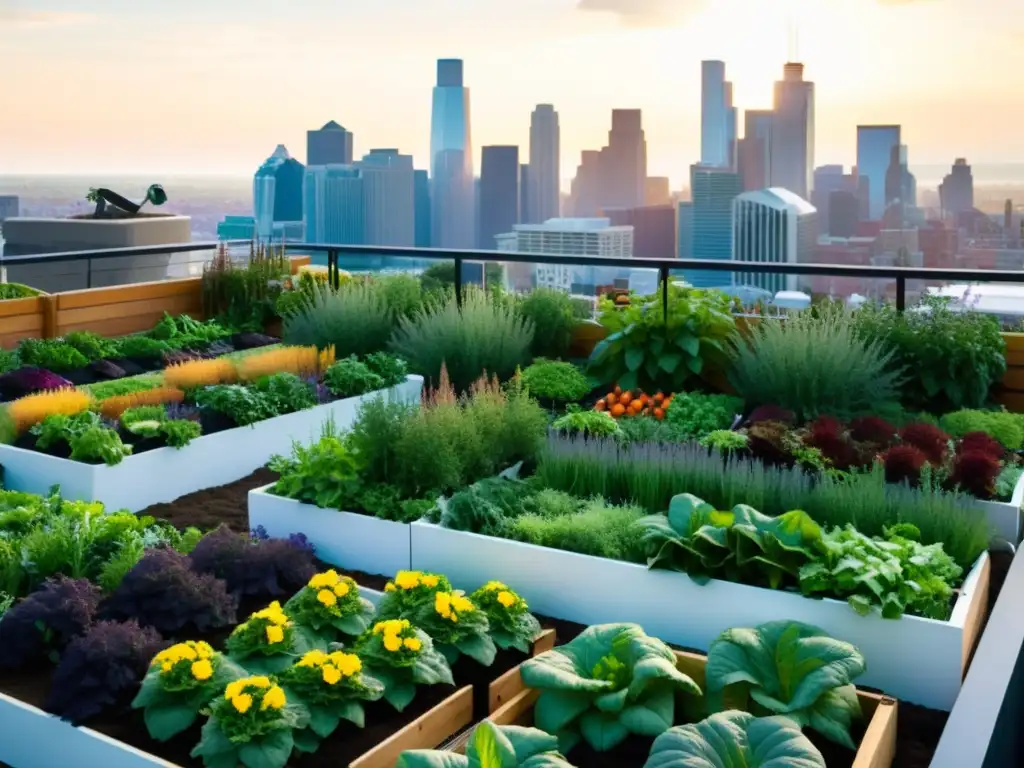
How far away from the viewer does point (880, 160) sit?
101 feet

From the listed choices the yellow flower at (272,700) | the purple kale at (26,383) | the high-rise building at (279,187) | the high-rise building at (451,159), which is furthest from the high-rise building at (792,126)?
the yellow flower at (272,700)

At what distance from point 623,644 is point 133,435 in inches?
134

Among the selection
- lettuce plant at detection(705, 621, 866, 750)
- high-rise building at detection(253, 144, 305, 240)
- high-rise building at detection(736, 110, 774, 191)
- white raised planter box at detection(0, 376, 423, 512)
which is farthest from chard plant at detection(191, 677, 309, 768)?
high-rise building at detection(736, 110, 774, 191)

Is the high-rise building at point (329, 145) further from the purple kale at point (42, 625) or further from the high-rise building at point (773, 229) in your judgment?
the purple kale at point (42, 625)

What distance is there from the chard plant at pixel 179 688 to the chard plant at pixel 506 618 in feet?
2.61

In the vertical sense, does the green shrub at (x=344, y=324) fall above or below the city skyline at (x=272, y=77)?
below

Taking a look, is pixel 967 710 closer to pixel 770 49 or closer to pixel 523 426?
pixel 523 426

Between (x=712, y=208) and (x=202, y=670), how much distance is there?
2680 centimetres

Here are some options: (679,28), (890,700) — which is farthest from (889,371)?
(679,28)

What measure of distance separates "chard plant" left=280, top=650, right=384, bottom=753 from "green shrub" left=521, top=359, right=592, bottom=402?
12.2 feet

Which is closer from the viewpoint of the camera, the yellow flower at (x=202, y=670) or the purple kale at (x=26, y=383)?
the yellow flower at (x=202, y=670)

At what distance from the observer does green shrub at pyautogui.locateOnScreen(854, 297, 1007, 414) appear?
6.26 metres

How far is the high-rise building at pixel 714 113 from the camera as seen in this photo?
35.7 metres

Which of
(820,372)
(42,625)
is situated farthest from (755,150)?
(42,625)
